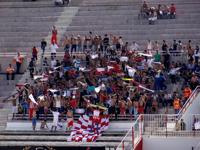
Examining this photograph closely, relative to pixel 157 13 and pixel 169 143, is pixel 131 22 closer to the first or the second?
pixel 157 13

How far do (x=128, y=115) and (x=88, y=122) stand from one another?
65.3 inches

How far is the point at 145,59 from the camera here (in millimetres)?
47688

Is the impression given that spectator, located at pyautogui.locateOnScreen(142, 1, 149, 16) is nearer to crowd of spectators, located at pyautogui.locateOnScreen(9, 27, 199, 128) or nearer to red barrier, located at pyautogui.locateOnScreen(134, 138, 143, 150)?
crowd of spectators, located at pyautogui.locateOnScreen(9, 27, 199, 128)

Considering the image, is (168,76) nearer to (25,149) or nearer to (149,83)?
(149,83)

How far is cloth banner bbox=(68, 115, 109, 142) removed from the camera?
4288 cm

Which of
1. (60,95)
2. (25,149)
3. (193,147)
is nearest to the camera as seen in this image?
(193,147)

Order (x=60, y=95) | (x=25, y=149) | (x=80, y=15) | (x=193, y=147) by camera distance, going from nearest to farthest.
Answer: (x=193, y=147) < (x=25, y=149) < (x=60, y=95) < (x=80, y=15)

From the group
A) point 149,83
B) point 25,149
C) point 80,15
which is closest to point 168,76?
point 149,83

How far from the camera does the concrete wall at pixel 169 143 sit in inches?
1566

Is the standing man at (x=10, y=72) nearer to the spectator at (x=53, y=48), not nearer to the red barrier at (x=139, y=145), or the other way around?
the spectator at (x=53, y=48)

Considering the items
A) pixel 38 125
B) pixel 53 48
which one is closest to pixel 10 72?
pixel 53 48

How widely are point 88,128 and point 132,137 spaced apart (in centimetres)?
443

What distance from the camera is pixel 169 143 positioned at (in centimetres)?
4003

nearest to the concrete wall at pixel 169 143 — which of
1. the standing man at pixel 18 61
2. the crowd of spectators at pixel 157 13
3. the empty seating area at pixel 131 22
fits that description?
the standing man at pixel 18 61
